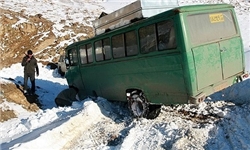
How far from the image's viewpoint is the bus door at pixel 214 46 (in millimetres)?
6223

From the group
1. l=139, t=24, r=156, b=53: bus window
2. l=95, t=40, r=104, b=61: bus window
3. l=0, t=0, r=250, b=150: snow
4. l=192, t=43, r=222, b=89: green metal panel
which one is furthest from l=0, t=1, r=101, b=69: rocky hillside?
l=192, t=43, r=222, b=89: green metal panel

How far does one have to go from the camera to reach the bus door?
245 inches

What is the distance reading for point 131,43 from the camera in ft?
24.5

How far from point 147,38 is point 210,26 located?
1430mm

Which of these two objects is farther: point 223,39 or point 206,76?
point 223,39

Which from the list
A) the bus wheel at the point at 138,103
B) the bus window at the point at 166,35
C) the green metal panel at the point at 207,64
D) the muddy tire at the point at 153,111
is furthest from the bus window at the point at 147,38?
the muddy tire at the point at 153,111

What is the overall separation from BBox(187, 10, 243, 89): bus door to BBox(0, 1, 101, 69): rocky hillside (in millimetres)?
14941

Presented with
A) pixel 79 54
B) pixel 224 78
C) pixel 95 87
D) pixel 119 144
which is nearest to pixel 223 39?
pixel 224 78

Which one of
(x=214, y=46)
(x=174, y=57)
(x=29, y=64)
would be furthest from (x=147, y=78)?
(x=29, y=64)

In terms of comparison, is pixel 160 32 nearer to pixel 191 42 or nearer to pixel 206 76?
pixel 191 42

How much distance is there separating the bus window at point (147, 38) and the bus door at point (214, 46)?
36.6 inches

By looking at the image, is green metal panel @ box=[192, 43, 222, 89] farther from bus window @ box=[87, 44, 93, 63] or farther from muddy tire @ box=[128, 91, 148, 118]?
bus window @ box=[87, 44, 93, 63]

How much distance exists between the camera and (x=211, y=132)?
583 centimetres

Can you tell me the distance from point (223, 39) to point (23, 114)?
26.3 feet
